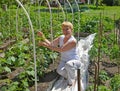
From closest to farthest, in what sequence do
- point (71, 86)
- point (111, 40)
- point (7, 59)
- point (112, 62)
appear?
A: point (71, 86), point (7, 59), point (112, 62), point (111, 40)

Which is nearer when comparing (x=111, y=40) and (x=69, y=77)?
(x=69, y=77)

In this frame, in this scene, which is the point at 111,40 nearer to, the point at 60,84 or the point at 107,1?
the point at 60,84

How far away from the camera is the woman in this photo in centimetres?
605

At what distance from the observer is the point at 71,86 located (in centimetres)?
600

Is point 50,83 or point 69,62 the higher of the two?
point 69,62

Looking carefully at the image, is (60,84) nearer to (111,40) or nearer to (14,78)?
(14,78)

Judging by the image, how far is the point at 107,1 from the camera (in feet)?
131

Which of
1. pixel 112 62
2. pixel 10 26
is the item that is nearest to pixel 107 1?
pixel 10 26


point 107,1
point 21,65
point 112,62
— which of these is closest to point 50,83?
point 21,65

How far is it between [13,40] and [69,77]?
4.07 meters

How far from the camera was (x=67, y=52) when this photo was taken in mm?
6301

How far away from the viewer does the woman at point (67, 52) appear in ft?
19.8

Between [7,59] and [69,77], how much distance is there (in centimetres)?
146

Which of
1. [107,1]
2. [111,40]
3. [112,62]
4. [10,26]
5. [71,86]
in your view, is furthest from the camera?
[107,1]
